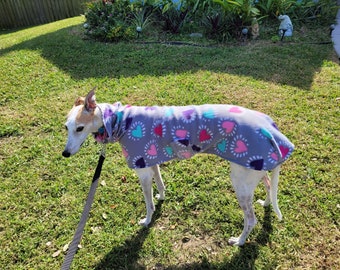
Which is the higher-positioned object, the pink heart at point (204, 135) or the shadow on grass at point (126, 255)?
the pink heart at point (204, 135)

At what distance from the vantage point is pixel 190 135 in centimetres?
272

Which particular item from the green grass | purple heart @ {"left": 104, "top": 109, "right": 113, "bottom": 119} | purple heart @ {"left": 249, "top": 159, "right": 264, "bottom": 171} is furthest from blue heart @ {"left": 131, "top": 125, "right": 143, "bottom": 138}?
the green grass

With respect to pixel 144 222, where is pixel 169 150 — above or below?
above

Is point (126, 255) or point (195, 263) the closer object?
point (195, 263)

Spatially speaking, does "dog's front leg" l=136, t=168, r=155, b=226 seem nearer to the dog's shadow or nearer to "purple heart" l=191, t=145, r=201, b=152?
the dog's shadow

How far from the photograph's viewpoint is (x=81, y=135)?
275 cm

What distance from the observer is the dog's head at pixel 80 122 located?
2680 mm

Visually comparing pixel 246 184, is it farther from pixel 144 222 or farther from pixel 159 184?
pixel 144 222

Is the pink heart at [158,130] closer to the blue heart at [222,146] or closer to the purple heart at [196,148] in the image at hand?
the purple heart at [196,148]

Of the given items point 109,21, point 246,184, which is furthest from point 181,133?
point 109,21

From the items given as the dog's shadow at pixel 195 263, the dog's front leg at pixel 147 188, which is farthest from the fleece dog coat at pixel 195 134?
the dog's shadow at pixel 195 263

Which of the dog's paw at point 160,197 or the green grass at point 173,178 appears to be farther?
the dog's paw at point 160,197

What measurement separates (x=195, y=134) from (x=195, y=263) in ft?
5.05

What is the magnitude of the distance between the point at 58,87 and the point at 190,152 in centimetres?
484
